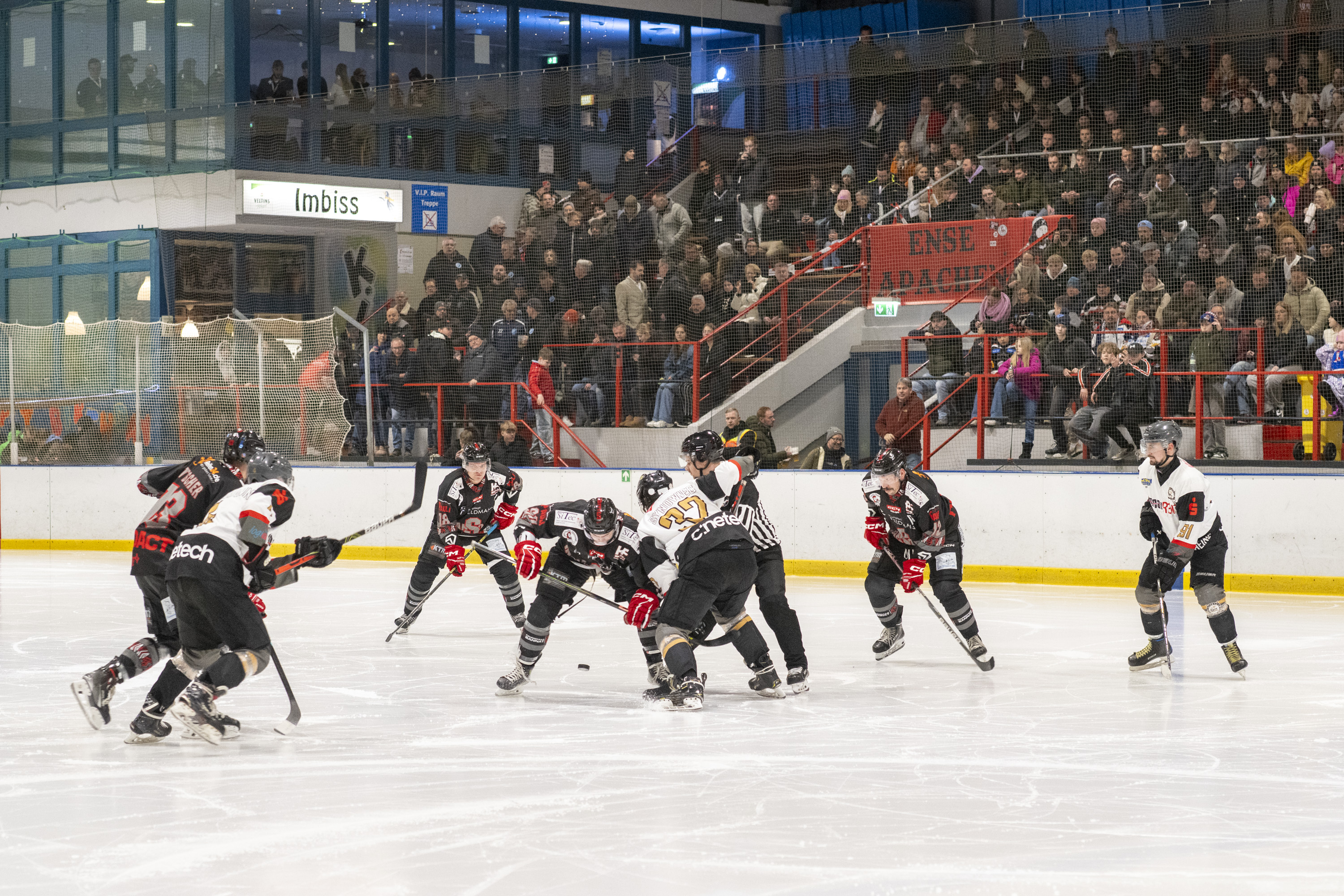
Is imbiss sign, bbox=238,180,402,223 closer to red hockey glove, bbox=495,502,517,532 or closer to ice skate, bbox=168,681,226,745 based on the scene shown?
red hockey glove, bbox=495,502,517,532

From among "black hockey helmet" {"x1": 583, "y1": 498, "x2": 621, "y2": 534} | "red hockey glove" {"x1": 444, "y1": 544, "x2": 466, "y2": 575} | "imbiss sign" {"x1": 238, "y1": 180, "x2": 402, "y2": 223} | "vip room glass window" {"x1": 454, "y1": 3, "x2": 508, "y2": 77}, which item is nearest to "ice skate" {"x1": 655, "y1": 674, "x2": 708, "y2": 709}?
"black hockey helmet" {"x1": 583, "y1": 498, "x2": 621, "y2": 534}

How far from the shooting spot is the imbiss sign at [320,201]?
15.2 meters

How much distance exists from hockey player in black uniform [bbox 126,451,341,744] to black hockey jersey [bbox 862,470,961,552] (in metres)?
2.95

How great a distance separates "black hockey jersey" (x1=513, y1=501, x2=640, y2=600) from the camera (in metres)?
6.38

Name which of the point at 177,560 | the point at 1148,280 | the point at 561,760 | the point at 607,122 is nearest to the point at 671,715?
the point at 561,760

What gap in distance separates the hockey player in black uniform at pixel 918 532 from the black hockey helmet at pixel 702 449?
3.77 feet

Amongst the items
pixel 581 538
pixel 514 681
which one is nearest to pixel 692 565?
pixel 581 538

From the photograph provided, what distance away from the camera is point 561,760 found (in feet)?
17.0

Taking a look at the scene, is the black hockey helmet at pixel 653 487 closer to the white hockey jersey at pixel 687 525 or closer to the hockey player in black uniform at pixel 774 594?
the white hockey jersey at pixel 687 525

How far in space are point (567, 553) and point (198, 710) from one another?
1.75m

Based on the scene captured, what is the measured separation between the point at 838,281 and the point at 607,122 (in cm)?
261

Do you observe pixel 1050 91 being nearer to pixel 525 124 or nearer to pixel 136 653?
pixel 525 124

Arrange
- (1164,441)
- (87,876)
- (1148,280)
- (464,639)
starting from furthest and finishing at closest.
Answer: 1. (1148,280)
2. (464,639)
3. (1164,441)
4. (87,876)

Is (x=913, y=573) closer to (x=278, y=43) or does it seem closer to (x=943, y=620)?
(x=943, y=620)
